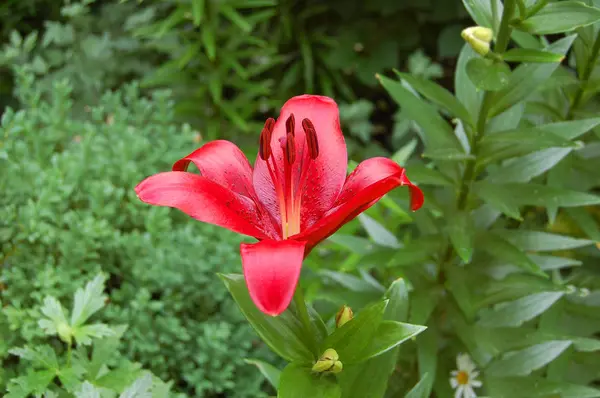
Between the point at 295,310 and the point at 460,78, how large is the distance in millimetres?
448

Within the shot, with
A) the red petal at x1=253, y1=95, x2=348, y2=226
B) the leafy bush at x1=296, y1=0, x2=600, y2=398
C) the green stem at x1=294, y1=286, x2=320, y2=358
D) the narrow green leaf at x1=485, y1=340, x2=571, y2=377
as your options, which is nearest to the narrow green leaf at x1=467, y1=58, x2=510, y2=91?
the leafy bush at x1=296, y1=0, x2=600, y2=398

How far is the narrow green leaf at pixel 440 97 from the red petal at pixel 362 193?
0.96 feet

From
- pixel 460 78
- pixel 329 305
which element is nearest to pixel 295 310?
pixel 460 78

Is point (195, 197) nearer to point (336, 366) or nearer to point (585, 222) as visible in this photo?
point (336, 366)

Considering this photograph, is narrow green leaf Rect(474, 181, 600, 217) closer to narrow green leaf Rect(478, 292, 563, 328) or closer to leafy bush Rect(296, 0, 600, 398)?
leafy bush Rect(296, 0, 600, 398)

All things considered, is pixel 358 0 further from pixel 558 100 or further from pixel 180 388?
pixel 180 388

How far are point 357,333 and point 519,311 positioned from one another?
0.47 metres

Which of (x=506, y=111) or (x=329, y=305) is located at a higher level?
(x=506, y=111)

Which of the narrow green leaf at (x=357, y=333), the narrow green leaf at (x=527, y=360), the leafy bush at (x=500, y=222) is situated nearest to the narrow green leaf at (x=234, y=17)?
the leafy bush at (x=500, y=222)

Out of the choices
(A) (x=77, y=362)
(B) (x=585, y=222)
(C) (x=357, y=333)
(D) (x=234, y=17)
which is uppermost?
(D) (x=234, y=17)

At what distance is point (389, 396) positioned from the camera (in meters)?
1.12

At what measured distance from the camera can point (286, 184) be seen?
68 cm

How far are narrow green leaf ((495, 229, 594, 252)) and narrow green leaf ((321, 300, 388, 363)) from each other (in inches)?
16.9

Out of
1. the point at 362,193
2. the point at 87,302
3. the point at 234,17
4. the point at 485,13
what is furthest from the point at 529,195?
the point at 234,17
